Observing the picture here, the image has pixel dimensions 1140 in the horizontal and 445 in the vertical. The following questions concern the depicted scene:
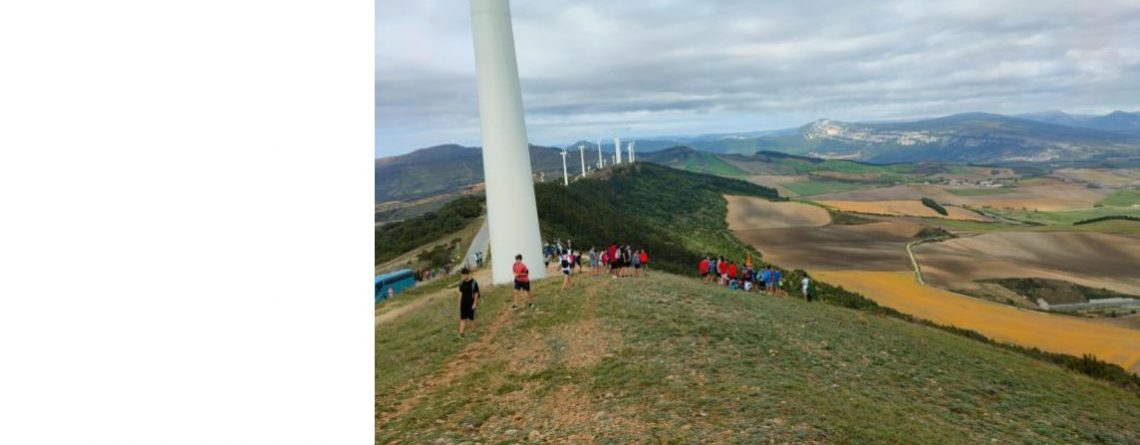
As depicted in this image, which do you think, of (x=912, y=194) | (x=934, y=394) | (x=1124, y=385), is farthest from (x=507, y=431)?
(x=912, y=194)

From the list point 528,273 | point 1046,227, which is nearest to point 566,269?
point 528,273

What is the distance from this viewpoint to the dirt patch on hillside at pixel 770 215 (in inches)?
4397

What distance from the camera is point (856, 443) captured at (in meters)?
11.2

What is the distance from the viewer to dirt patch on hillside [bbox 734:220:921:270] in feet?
240

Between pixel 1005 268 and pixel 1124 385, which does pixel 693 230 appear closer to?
pixel 1005 268

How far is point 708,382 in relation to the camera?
46.6ft

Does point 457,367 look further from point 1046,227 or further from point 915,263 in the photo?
point 1046,227

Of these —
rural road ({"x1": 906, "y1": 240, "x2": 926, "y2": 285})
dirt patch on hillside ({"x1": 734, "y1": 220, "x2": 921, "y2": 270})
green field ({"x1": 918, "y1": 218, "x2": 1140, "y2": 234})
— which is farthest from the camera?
green field ({"x1": 918, "y1": 218, "x2": 1140, "y2": 234})

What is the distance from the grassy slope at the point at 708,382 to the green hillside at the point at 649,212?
23.1 m

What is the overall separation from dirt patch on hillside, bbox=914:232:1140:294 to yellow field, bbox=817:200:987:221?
4340 centimetres

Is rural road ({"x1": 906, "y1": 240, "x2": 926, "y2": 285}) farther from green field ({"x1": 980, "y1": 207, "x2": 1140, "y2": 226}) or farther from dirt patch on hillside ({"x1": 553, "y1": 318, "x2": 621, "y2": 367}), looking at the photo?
green field ({"x1": 980, "y1": 207, "x2": 1140, "y2": 226})

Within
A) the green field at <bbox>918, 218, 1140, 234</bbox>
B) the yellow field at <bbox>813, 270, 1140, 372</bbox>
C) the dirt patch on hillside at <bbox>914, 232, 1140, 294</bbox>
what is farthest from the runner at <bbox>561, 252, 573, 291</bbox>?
the green field at <bbox>918, 218, 1140, 234</bbox>

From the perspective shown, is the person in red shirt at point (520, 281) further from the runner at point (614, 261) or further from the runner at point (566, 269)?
the runner at point (614, 261)

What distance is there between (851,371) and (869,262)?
205ft
